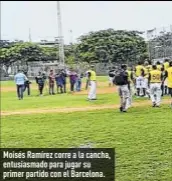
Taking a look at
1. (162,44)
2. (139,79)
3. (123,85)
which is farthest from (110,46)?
(162,44)

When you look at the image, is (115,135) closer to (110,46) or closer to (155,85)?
(155,85)

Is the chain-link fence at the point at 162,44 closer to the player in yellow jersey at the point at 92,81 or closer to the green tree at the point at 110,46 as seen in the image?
the player in yellow jersey at the point at 92,81

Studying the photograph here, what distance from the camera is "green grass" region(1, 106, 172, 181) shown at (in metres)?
7.13

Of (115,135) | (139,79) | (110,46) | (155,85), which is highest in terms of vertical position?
(110,46)

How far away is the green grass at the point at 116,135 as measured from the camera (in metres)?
7.13

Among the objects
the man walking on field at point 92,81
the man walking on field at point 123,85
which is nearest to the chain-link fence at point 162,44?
the man walking on field at point 123,85

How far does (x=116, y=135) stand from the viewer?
406 inches

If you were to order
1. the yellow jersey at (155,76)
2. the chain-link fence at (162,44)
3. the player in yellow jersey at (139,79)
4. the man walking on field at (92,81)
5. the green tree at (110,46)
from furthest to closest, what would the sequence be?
the green tree at (110,46) → the player in yellow jersey at (139,79) → the man walking on field at (92,81) → the yellow jersey at (155,76) → the chain-link fence at (162,44)

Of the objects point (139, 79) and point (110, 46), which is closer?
point (139, 79)

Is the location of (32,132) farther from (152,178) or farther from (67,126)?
(152,178)

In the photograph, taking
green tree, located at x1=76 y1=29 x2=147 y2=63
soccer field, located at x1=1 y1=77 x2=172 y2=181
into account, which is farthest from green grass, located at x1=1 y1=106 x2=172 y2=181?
green tree, located at x1=76 y1=29 x2=147 y2=63

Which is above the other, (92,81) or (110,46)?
(110,46)

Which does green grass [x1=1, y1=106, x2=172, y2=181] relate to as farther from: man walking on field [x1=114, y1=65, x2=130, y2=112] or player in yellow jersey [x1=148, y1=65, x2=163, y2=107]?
player in yellow jersey [x1=148, y1=65, x2=163, y2=107]

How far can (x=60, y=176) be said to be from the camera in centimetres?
471
